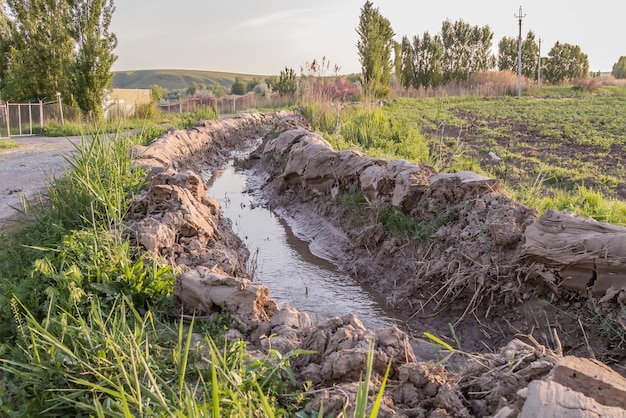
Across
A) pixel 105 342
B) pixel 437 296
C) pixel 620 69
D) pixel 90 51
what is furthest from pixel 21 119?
pixel 620 69

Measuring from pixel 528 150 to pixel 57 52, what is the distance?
64.6 feet

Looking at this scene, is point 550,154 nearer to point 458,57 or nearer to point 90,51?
point 90,51

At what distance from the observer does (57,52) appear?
74.2ft

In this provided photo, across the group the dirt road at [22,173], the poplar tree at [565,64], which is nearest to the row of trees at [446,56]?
the poplar tree at [565,64]

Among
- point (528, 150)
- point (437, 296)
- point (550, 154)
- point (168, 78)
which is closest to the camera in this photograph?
point (437, 296)

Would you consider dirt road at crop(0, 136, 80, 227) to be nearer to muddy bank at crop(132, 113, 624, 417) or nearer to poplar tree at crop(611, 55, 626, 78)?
Answer: muddy bank at crop(132, 113, 624, 417)

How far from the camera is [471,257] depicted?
13.8 feet

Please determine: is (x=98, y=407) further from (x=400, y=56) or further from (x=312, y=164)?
(x=400, y=56)

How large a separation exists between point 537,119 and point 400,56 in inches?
1061

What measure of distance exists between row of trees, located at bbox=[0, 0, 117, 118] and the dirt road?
8510mm

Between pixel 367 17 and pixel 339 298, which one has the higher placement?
pixel 367 17

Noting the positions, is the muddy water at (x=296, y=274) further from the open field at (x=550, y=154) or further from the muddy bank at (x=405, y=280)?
the open field at (x=550, y=154)

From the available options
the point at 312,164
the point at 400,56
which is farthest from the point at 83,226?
the point at 400,56

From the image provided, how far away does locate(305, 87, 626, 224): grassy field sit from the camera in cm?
586
